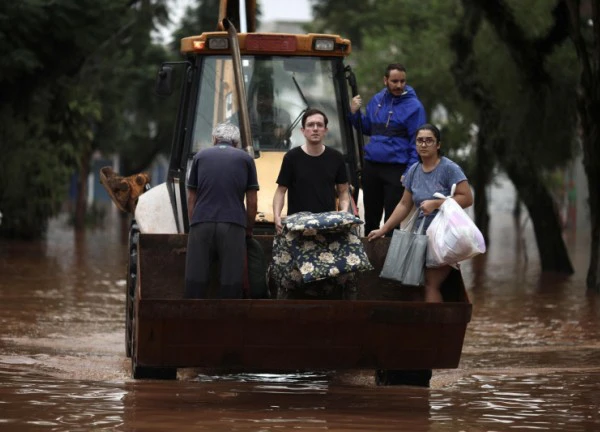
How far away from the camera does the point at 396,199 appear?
42.9 feet

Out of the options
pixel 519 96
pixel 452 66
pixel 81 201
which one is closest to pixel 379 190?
pixel 519 96

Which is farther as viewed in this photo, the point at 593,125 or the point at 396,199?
the point at 593,125

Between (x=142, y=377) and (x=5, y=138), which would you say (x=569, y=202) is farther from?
(x=142, y=377)

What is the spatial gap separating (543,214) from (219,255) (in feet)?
60.0

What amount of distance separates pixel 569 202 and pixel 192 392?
163ft

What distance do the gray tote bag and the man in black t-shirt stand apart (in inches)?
21.1

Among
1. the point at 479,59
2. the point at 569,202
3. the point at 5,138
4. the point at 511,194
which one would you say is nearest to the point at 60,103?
the point at 5,138

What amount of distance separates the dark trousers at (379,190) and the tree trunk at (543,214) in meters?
15.8

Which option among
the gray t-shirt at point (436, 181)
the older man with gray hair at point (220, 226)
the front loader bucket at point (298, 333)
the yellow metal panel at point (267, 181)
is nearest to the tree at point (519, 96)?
the yellow metal panel at point (267, 181)

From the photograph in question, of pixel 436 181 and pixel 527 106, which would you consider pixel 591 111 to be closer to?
pixel 527 106

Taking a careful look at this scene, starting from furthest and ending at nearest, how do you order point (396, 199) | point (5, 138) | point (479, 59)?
point (5, 138) < point (479, 59) < point (396, 199)

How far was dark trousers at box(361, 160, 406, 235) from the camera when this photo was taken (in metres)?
13.1

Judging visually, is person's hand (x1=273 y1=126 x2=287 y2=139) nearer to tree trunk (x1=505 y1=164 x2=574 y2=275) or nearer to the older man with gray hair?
the older man with gray hair

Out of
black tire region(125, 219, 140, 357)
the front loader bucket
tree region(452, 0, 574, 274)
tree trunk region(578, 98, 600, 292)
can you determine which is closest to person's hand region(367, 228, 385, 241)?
the front loader bucket
